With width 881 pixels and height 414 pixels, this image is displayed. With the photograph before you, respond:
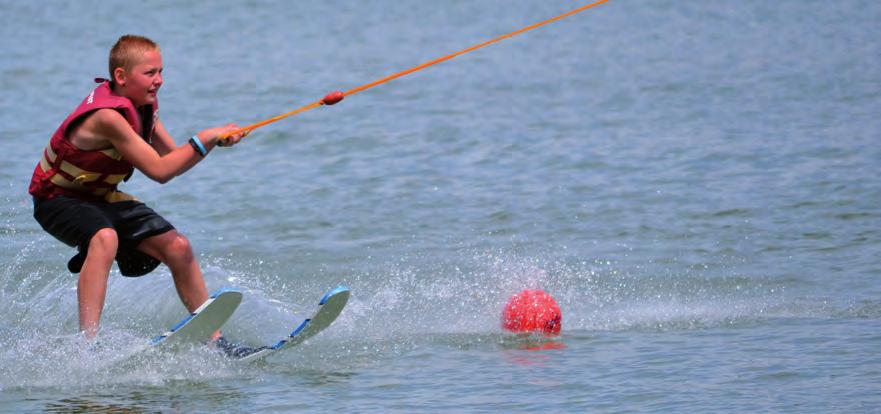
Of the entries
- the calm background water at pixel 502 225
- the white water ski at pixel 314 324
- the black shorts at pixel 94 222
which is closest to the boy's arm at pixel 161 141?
the black shorts at pixel 94 222

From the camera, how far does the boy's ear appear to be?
5.93 metres

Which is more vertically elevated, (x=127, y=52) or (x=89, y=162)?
(x=127, y=52)

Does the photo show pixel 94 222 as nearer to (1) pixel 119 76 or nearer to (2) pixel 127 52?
(1) pixel 119 76

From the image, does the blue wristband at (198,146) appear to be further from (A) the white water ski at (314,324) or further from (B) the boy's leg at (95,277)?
(A) the white water ski at (314,324)

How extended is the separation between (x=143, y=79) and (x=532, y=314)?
2.33 meters

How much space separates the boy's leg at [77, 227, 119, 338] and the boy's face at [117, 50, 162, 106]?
0.58 m

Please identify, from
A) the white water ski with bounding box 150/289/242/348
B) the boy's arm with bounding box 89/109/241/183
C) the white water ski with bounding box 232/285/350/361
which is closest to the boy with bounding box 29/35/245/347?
the boy's arm with bounding box 89/109/241/183

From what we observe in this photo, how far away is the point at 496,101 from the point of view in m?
16.3

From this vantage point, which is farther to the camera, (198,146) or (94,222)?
(94,222)

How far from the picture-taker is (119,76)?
19.5 ft

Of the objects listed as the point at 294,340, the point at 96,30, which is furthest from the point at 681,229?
the point at 96,30

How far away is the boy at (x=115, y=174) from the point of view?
5898mm

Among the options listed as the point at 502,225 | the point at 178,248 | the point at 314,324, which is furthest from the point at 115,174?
the point at 502,225

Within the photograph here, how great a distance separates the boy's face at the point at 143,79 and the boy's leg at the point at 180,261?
0.61 meters
